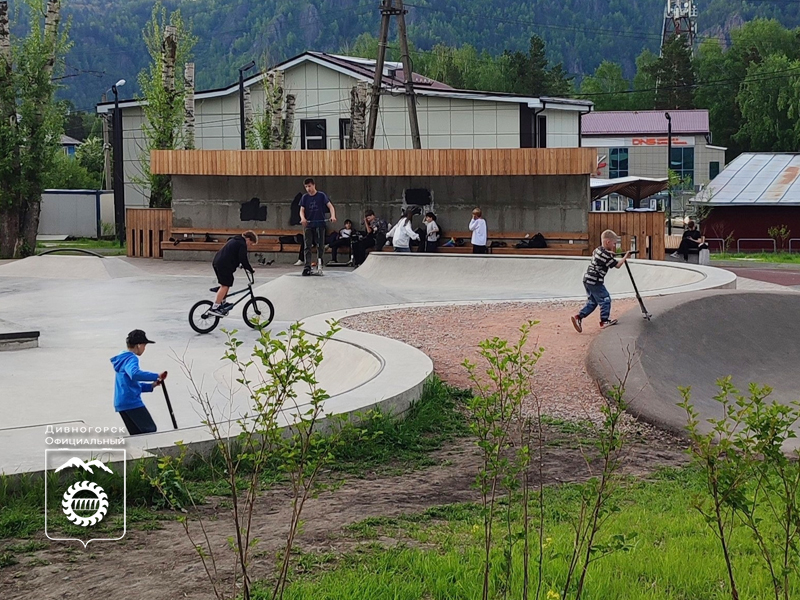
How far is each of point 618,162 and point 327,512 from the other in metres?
74.9

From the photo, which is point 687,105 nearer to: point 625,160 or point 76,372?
point 625,160

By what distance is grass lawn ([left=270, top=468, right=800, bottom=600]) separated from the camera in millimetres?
4496

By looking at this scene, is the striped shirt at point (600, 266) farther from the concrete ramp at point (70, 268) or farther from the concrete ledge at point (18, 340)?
the concrete ramp at point (70, 268)

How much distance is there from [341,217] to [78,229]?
2048cm

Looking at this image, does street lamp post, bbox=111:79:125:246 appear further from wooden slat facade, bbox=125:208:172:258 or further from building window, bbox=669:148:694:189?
building window, bbox=669:148:694:189

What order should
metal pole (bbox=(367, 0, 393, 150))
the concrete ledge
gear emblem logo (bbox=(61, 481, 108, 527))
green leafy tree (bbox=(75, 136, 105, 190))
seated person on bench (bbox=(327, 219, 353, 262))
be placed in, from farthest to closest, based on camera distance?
green leafy tree (bbox=(75, 136, 105, 190))
metal pole (bbox=(367, 0, 393, 150))
seated person on bench (bbox=(327, 219, 353, 262))
the concrete ledge
gear emblem logo (bbox=(61, 481, 108, 527))

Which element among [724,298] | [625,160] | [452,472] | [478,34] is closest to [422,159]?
[724,298]

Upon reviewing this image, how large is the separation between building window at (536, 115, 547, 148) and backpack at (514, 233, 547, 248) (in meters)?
13.4

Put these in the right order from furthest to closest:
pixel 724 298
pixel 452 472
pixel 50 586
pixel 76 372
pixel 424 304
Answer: pixel 424 304
pixel 724 298
pixel 76 372
pixel 452 472
pixel 50 586

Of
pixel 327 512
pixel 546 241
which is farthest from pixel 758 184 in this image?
pixel 327 512

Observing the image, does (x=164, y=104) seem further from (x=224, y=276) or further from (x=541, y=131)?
(x=224, y=276)

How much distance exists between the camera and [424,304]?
49.5 ft

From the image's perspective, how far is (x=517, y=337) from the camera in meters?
12.0

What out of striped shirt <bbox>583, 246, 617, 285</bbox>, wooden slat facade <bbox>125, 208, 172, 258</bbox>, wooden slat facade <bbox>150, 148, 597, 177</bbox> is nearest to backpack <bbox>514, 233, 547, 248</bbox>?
wooden slat facade <bbox>150, 148, 597, 177</bbox>
